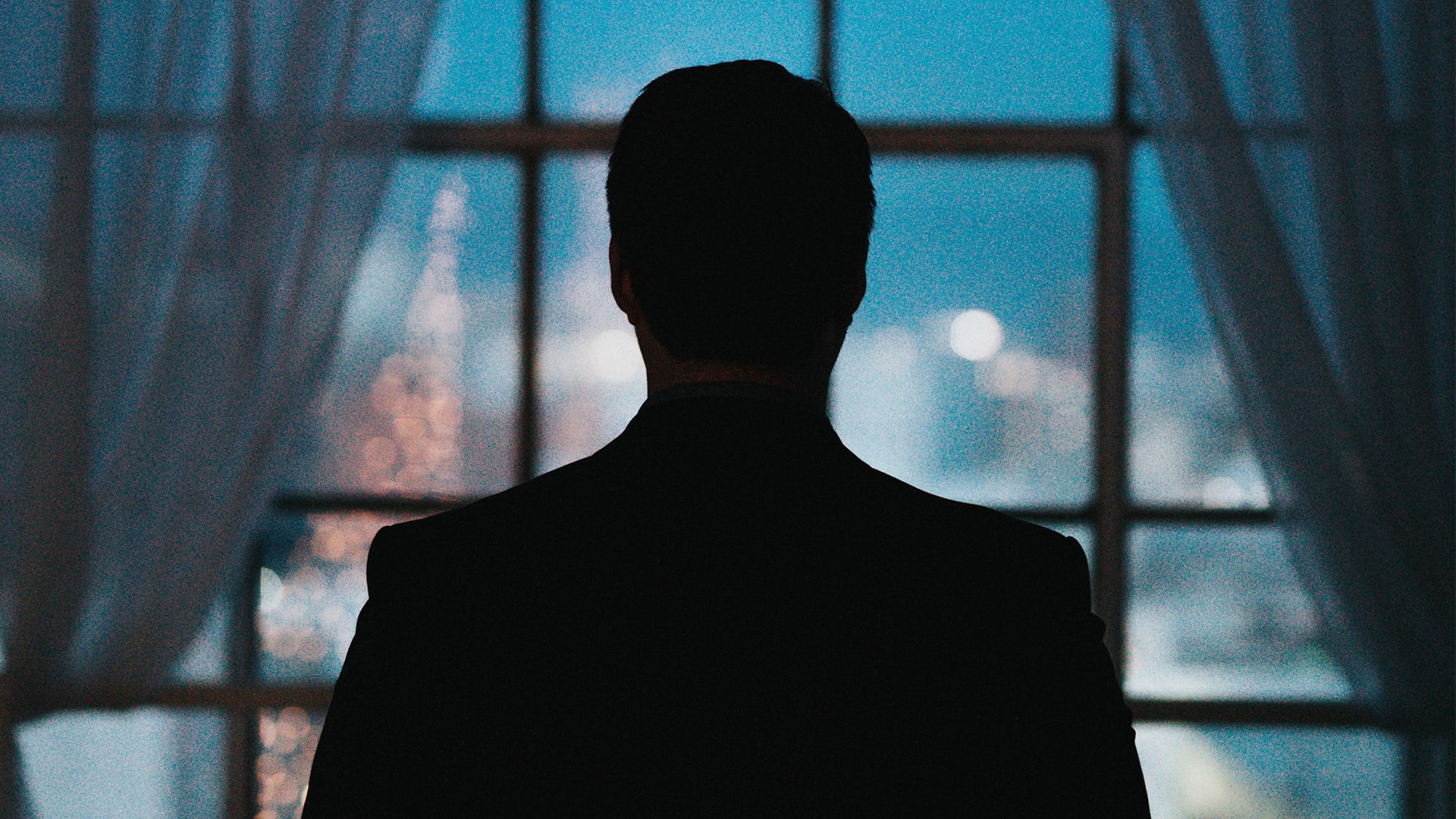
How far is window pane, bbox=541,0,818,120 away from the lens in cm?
242

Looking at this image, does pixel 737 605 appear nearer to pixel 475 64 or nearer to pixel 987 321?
pixel 987 321

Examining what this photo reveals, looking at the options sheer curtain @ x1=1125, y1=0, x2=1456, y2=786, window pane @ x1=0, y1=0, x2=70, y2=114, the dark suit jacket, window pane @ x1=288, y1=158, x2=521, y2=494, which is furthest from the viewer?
window pane @ x1=288, y1=158, x2=521, y2=494

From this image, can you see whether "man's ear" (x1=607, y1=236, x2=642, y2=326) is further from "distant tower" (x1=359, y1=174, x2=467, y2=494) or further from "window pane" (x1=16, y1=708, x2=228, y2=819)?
"window pane" (x1=16, y1=708, x2=228, y2=819)

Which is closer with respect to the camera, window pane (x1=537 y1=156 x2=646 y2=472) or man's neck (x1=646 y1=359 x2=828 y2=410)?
man's neck (x1=646 y1=359 x2=828 y2=410)

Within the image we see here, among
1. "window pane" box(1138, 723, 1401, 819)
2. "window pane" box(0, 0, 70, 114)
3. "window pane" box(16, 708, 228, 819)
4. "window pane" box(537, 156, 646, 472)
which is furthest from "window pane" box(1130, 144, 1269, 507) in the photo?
"window pane" box(0, 0, 70, 114)

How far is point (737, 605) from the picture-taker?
0.59 metres

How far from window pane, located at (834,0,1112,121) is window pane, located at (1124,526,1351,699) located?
106cm

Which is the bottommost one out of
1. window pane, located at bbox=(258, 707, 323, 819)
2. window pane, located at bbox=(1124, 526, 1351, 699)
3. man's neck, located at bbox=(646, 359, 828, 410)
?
window pane, located at bbox=(258, 707, 323, 819)

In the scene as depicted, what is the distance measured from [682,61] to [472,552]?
205 cm

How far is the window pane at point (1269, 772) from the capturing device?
2.41m

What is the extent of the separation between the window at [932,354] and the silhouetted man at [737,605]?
1817 mm

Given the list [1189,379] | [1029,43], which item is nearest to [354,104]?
[1029,43]

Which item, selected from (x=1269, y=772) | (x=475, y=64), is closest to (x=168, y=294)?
(x=475, y=64)

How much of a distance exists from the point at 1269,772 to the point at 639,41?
2307mm
